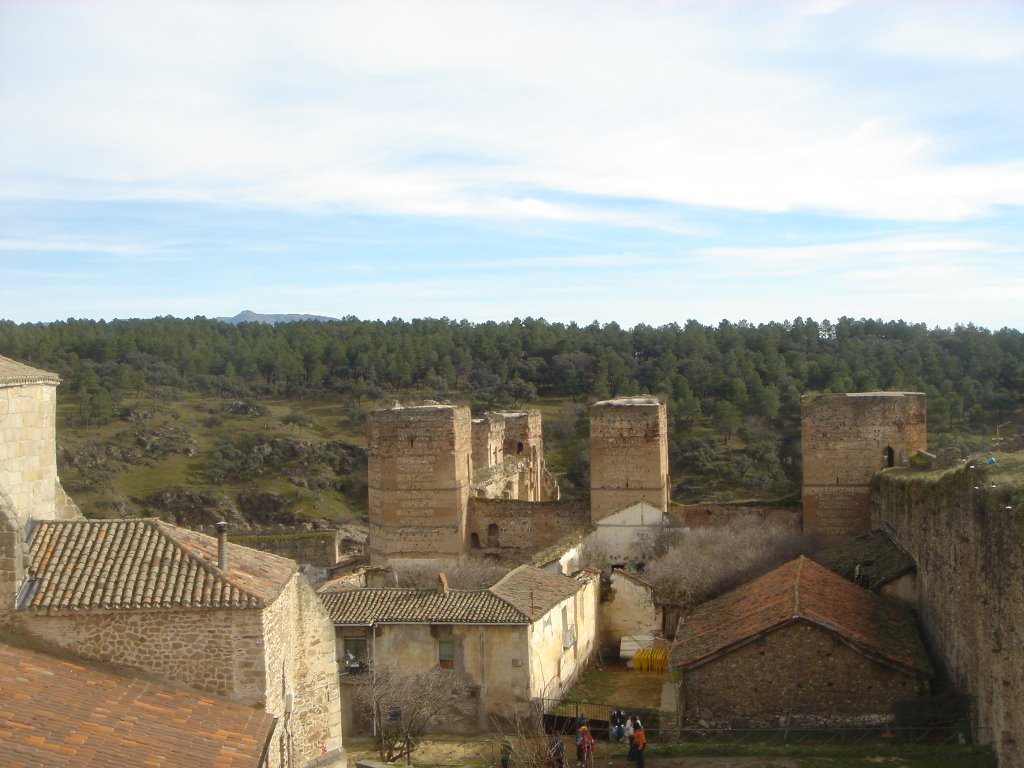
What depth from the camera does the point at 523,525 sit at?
21.3 m

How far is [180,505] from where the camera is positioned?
1580 inches

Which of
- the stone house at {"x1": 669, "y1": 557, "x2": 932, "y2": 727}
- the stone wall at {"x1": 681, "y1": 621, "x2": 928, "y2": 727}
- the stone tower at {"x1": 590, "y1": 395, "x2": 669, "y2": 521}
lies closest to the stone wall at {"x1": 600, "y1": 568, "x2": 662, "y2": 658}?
the stone tower at {"x1": 590, "y1": 395, "x2": 669, "y2": 521}

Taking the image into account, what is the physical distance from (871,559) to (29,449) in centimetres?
1191

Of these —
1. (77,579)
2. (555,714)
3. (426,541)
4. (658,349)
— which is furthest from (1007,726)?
(658,349)

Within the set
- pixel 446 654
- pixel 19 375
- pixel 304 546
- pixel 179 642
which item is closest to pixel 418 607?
pixel 446 654

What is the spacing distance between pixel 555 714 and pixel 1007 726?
583 cm

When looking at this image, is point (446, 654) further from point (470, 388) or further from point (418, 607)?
point (470, 388)

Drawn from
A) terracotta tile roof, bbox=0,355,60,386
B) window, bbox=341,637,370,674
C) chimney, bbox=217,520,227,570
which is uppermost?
terracotta tile roof, bbox=0,355,60,386

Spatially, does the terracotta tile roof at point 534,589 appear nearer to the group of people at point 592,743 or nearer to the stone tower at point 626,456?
the group of people at point 592,743

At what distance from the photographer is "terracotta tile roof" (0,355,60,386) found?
9430mm

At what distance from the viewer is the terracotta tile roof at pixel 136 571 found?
8523 mm

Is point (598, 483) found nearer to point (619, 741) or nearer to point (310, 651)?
point (619, 741)

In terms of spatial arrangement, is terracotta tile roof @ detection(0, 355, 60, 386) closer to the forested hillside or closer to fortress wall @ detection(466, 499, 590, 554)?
fortress wall @ detection(466, 499, 590, 554)

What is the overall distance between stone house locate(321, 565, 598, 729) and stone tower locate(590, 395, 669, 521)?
5730mm
